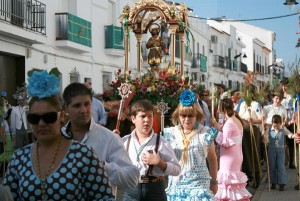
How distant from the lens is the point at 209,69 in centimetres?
4969

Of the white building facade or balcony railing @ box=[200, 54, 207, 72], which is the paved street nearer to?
the white building facade

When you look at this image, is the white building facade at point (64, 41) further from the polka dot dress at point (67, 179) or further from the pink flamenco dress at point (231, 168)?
the polka dot dress at point (67, 179)

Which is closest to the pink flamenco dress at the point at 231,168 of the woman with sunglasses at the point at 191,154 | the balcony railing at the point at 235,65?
the woman with sunglasses at the point at 191,154

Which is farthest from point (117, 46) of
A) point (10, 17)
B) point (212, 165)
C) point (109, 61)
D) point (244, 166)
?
point (212, 165)

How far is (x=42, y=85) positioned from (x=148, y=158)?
2220mm

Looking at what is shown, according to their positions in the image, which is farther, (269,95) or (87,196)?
(269,95)

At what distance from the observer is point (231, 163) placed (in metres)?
8.83

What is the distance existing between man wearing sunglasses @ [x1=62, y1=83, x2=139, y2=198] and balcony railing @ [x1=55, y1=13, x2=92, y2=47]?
56.3 ft

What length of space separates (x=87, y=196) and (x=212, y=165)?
3.53 meters

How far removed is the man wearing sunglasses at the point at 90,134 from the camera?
4.32 metres

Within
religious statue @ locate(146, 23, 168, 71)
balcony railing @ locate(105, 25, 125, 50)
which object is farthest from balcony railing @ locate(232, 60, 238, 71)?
religious statue @ locate(146, 23, 168, 71)

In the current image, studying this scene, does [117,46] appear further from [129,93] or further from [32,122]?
[32,122]

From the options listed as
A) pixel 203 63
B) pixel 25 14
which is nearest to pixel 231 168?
pixel 25 14

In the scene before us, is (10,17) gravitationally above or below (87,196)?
above
